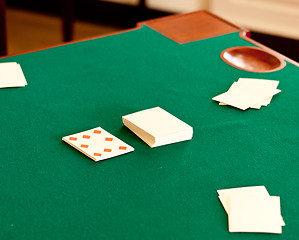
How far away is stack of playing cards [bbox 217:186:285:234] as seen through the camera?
1.50 m

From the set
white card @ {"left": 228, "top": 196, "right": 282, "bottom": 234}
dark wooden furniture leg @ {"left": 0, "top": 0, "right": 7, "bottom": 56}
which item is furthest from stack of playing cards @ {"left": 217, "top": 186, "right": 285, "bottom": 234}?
dark wooden furniture leg @ {"left": 0, "top": 0, "right": 7, "bottom": 56}

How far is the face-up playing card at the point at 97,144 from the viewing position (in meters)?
1.79

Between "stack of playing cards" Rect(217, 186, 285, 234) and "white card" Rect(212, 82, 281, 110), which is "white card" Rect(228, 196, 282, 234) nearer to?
"stack of playing cards" Rect(217, 186, 285, 234)

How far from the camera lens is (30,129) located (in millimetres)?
1942

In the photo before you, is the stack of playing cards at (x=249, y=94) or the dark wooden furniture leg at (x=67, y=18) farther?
the dark wooden furniture leg at (x=67, y=18)

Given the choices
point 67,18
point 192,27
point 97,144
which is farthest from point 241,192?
point 67,18

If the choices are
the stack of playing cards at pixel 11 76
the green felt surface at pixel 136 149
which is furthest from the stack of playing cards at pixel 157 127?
the stack of playing cards at pixel 11 76

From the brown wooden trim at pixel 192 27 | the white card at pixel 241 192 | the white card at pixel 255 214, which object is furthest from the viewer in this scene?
the brown wooden trim at pixel 192 27

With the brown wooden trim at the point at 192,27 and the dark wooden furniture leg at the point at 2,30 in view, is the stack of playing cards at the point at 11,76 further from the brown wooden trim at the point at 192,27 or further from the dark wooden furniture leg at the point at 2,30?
the dark wooden furniture leg at the point at 2,30

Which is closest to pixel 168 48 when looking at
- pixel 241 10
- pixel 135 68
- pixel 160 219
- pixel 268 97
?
pixel 135 68

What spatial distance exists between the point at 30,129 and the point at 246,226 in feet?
2.82

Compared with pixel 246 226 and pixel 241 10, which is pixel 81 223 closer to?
pixel 246 226

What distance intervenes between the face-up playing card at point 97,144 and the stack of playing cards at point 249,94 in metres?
0.51

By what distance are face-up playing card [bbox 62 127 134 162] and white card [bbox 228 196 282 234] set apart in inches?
16.9
